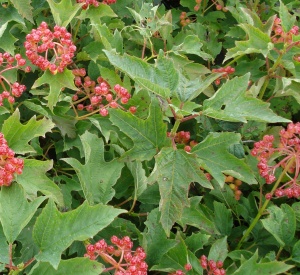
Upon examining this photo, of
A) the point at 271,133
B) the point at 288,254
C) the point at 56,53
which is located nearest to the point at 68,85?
the point at 56,53

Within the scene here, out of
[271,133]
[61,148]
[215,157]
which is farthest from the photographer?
[271,133]

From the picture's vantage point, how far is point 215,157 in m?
1.58

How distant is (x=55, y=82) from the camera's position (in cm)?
165

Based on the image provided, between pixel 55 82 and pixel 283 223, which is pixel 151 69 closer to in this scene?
pixel 55 82

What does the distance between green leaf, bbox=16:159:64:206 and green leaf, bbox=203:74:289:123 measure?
543 mm

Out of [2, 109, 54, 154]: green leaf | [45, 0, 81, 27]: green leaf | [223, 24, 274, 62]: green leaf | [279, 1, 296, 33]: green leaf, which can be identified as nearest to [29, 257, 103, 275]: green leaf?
[2, 109, 54, 154]: green leaf

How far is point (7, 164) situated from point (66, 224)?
0.84 feet

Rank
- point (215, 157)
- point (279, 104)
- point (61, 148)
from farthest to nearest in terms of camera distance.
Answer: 1. point (279, 104)
2. point (61, 148)
3. point (215, 157)

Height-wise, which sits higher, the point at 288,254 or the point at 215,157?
the point at 215,157

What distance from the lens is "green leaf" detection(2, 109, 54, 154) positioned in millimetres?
1523

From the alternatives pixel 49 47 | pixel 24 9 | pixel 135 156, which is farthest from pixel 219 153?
pixel 24 9

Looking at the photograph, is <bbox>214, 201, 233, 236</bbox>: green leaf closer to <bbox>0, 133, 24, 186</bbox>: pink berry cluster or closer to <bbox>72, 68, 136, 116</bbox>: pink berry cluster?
<bbox>72, 68, 136, 116</bbox>: pink berry cluster

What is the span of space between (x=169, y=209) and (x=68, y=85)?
57 centimetres

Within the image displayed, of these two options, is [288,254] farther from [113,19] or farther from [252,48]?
[113,19]
